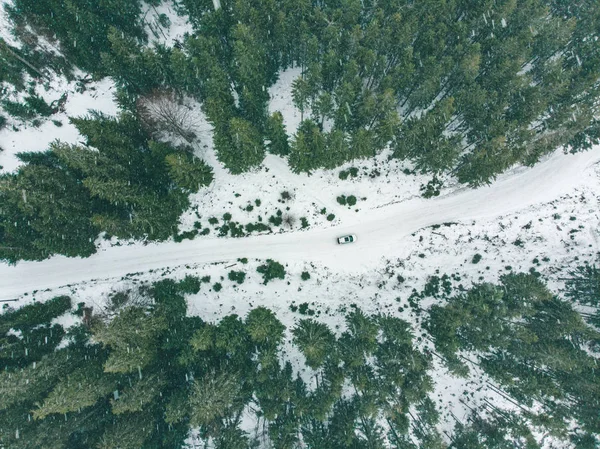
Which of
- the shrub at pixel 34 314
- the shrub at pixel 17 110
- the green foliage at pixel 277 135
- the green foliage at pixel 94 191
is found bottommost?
the shrub at pixel 34 314

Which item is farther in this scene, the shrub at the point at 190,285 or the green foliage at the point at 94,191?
the shrub at the point at 190,285

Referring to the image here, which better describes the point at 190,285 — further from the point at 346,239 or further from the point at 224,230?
the point at 346,239

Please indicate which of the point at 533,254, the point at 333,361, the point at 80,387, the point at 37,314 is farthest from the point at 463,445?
the point at 37,314

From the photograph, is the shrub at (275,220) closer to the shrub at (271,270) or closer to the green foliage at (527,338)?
the shrub at (271,270)

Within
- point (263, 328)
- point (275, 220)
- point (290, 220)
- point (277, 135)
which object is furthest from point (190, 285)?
point (277, 135)

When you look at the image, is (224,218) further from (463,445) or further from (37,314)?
(463,445)

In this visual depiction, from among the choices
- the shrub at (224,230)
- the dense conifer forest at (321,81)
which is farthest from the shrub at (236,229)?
the dense conifer forest at (321,81)
